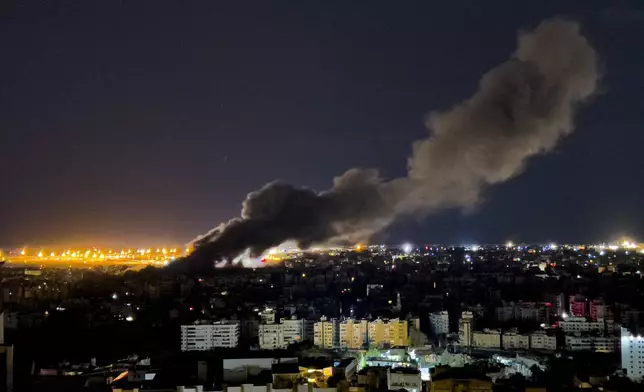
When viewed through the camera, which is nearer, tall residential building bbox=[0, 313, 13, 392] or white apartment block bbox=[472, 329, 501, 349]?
tall residential building bbox=[0, 313, 13, 392]

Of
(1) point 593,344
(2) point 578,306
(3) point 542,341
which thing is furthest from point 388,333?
(2) point 578,306

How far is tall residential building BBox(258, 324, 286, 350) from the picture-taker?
14.7m

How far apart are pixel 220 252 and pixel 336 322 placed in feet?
31.0

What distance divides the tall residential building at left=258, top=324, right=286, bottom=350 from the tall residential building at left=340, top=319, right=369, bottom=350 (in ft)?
3.56

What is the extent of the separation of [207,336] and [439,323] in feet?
17.2

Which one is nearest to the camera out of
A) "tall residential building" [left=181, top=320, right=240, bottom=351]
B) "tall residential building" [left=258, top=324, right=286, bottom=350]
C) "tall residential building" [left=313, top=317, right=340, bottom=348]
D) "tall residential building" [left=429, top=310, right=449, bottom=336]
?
"tall residential building" [left=181, top=320, right=240, bottom=351]

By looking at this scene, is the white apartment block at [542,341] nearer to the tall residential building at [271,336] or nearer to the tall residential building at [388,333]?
the tall residential building at [388,333]

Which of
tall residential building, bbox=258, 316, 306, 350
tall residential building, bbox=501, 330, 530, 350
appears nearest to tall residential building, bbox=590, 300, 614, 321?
tall residential building, bbox=501, 330, 530, 350

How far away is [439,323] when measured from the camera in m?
17.0

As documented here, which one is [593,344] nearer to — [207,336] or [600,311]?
[600,311]

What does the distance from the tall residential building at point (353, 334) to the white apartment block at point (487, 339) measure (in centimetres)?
209

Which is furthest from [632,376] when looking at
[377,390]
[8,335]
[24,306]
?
[24,306]

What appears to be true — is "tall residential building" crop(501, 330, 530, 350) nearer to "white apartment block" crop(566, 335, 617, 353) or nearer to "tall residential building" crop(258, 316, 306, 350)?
"white apartment block" crop(566, 335, 617, 353)

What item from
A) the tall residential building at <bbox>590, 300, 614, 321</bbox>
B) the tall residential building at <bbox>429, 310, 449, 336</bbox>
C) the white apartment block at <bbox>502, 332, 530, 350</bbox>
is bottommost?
the white apartment block at <bbox>502, 332, 530, 350</bbox>
